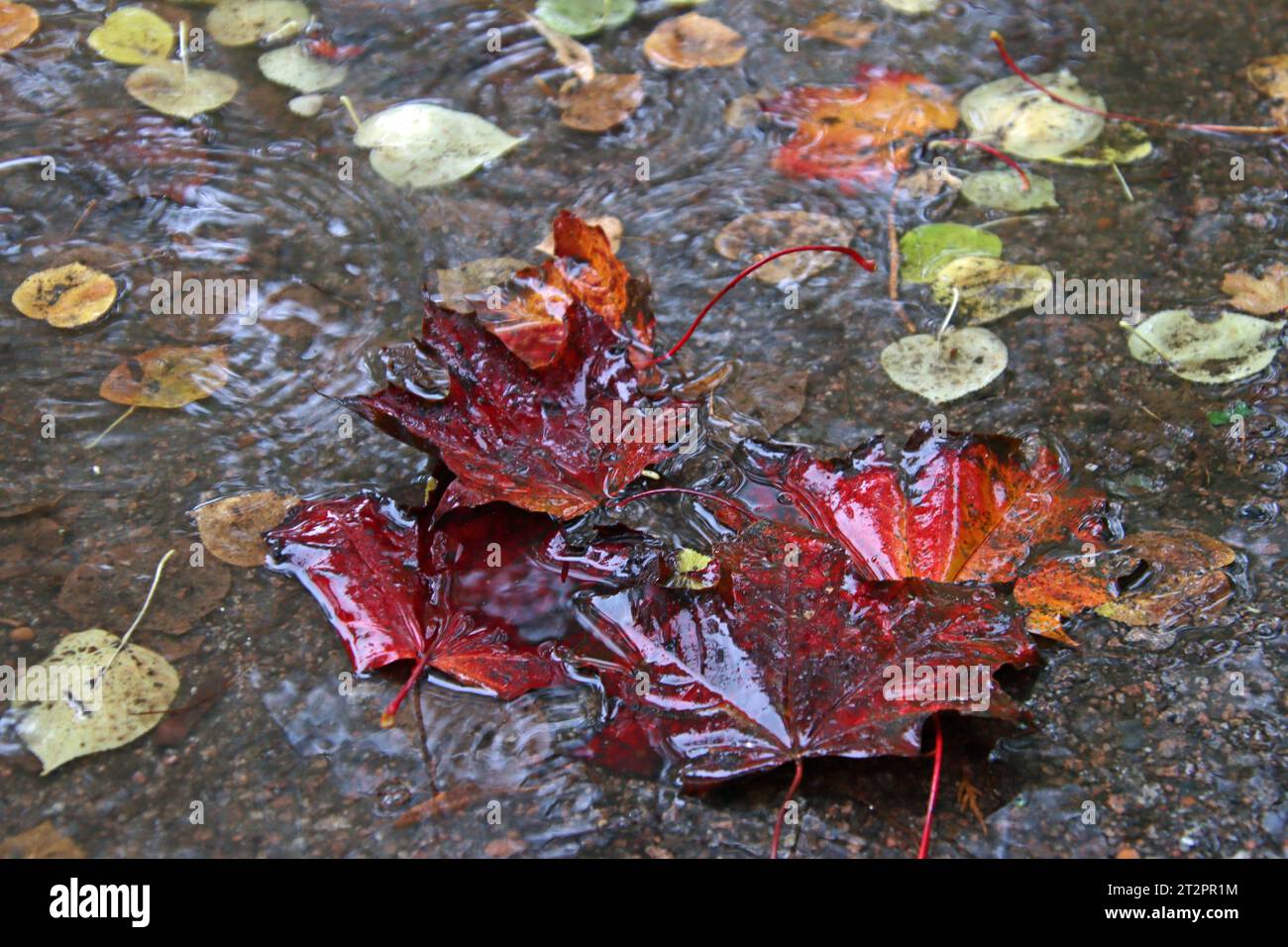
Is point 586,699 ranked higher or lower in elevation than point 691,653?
lower

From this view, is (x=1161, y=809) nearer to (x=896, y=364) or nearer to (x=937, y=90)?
(x=896, y=364)

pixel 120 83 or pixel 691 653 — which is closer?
pixel 691 653

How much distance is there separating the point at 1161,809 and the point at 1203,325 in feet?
3.04

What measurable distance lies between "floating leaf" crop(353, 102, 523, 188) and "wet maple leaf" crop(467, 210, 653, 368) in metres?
0.47

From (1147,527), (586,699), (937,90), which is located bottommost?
(586,699)

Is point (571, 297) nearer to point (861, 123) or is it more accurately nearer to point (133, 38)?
point (861, 123)

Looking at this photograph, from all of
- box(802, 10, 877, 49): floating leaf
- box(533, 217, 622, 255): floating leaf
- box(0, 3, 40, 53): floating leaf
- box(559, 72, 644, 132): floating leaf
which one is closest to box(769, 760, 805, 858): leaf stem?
box(533, 217, 622, 255): floating leaf

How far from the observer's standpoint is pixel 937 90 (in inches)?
96.8

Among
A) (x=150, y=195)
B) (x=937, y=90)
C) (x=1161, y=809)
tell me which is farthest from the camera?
(x=937, y=90)

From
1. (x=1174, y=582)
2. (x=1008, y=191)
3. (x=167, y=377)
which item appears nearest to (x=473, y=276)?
(x=167, y=377)

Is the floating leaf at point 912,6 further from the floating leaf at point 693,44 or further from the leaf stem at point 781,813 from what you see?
the leaf stem at point 781,813

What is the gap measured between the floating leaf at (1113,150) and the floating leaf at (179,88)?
175 centimetres

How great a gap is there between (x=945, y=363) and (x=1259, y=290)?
589mm

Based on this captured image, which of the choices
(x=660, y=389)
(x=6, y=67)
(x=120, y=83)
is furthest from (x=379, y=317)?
(x=6, y=67)
